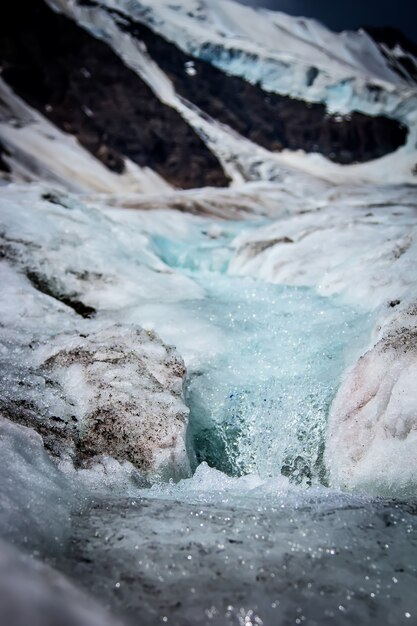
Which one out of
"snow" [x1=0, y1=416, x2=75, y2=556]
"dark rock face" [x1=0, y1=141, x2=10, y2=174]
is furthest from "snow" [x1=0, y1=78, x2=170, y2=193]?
"snow" [x1=0, y1=416, x2=75, y2=556]

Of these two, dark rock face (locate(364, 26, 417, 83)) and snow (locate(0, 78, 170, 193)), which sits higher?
dark rock face (locate(364, 26, 417, 83))

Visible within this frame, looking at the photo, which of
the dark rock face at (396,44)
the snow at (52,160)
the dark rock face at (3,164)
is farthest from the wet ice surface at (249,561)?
the dark rock face at (396,44)

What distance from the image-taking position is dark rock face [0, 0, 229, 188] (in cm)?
3444

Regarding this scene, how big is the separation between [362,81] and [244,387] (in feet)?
162

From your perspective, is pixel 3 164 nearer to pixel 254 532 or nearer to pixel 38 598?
pixel 254 532

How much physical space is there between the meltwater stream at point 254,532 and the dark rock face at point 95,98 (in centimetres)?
3173

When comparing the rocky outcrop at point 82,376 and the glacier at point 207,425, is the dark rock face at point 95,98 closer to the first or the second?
the glacier at point 207,425

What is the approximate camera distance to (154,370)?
3.40 meters

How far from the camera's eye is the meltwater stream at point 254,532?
1354 mm

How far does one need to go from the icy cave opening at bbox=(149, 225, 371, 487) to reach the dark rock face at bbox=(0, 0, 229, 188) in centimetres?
3017

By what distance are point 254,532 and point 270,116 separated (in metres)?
52.0

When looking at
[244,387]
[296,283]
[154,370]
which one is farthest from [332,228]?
[154,370]

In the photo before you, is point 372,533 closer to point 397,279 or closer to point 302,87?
point 397,279

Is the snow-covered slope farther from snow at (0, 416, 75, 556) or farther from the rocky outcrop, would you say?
snow at (0, 416, 75, 556)
